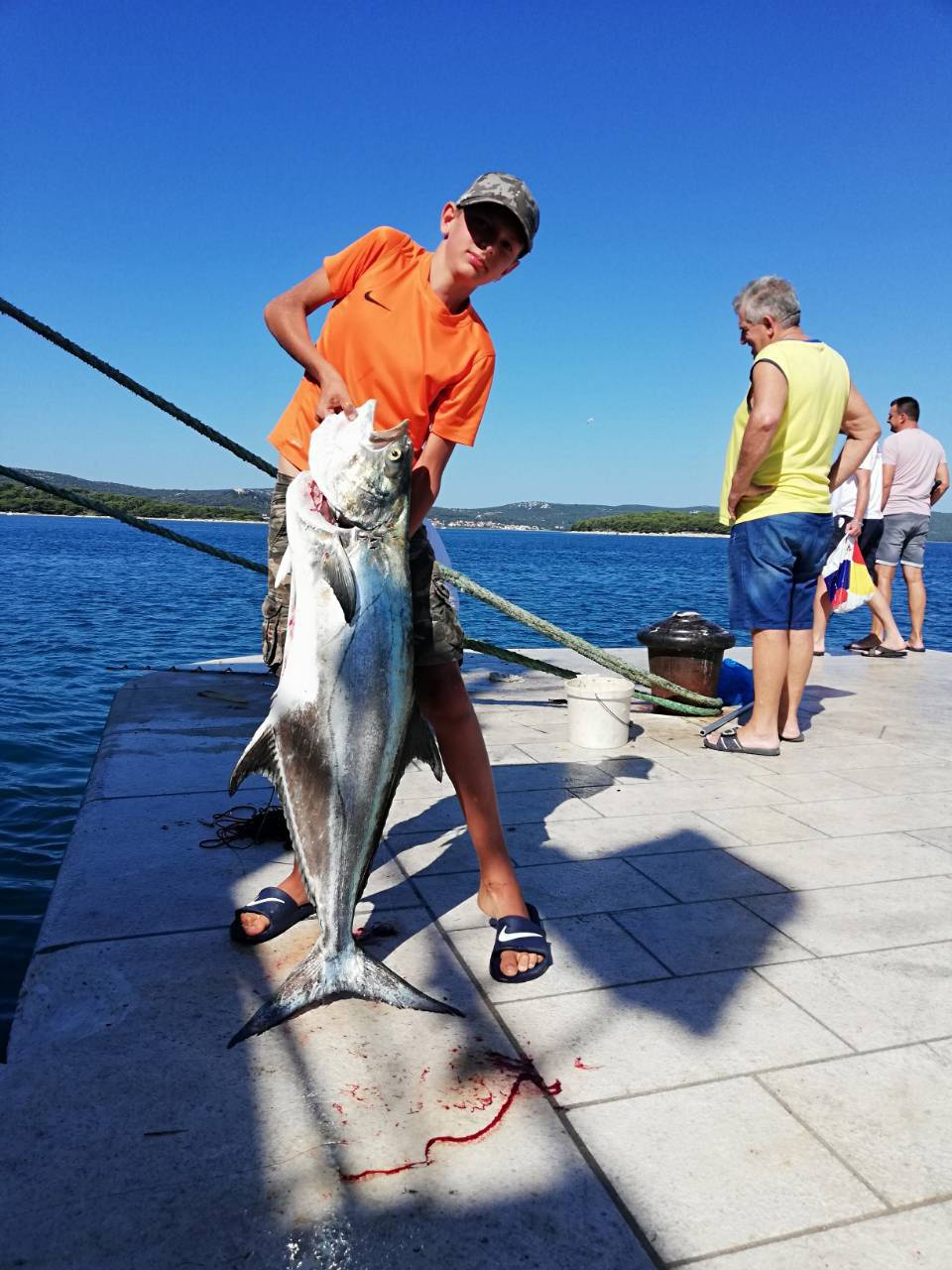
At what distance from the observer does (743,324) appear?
19.3 ft

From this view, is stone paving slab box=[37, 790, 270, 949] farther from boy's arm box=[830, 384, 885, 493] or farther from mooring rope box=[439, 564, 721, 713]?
boy's arm box=[830, 384, 885, 493]

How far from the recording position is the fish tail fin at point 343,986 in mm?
2393

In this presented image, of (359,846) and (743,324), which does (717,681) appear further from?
(359,846)

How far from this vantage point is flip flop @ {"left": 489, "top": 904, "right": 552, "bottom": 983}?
282 centimetres

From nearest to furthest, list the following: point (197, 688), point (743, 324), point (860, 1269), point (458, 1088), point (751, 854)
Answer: point (860, 1269)
point (458, 1088)
point (751, 854)
point (743, 324)
point (197, 688)

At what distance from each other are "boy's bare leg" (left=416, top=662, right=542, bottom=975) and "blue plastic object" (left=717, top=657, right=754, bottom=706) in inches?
189

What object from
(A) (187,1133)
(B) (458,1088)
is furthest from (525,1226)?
(A) (187,1133)

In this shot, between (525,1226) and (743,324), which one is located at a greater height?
(743,324)

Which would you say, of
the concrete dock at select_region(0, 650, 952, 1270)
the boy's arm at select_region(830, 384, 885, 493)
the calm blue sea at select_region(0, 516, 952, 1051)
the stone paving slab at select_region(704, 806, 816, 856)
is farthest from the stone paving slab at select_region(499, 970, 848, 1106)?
the boy's arm at select_region(830, 384, 885, 493)

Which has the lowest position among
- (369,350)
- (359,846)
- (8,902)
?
(8,902)

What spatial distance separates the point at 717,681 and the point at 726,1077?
5321 millimetres

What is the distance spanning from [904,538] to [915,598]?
30.8 inches

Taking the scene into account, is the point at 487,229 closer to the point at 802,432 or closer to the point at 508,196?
the point at 508,196

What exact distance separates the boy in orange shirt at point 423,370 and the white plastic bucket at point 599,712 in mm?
2881
